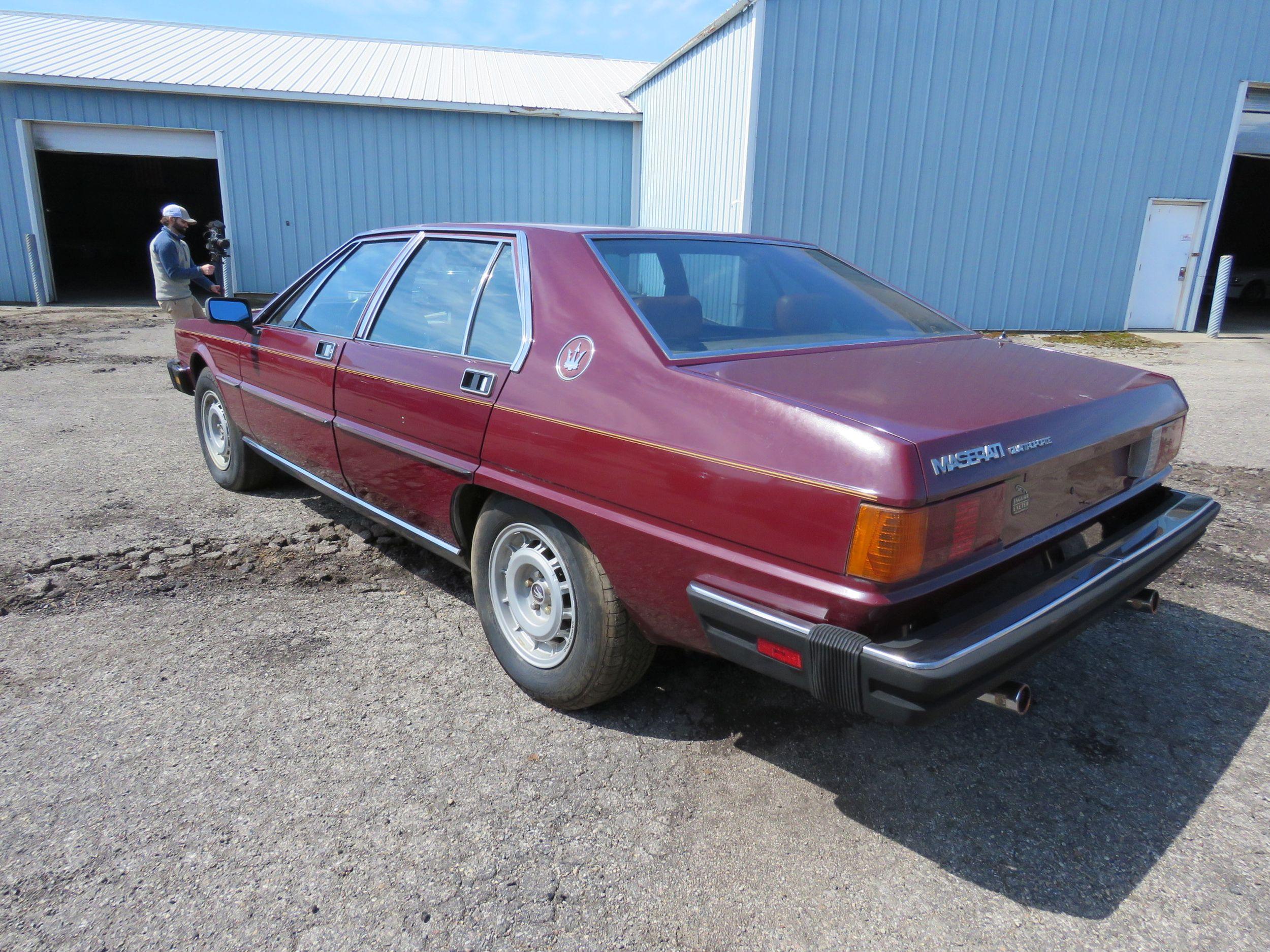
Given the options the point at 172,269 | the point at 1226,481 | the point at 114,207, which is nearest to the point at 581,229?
the point at 1226,481

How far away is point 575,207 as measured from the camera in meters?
15.6

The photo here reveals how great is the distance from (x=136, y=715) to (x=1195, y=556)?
14.8 ft

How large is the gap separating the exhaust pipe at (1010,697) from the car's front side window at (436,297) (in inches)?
77.8

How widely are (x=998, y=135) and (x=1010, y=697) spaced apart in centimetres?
1258

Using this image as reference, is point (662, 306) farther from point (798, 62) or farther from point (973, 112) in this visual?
point (973, 112)

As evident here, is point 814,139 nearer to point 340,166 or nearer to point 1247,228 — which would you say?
point 340,166

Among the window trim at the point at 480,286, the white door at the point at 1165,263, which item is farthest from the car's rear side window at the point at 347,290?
the white door at the point at 1165,263

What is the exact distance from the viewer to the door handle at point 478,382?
2611 millimetres

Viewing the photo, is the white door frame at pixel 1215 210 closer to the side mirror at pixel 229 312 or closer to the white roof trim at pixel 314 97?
the white roof trim at pixel 314 97

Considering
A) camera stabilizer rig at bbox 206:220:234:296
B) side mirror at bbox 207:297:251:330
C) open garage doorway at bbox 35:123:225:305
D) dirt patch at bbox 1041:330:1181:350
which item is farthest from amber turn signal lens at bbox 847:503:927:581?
open garage doorway at bbox 35:123:225:305

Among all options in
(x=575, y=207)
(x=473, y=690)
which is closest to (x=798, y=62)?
(x=575, y=207)

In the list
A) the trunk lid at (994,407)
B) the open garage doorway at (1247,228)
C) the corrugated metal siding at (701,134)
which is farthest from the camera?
the open garage doorway at (1247,228)

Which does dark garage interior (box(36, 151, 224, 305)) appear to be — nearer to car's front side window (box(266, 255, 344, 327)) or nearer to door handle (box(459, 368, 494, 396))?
car's front side window (box(266, 255, 344, 327))

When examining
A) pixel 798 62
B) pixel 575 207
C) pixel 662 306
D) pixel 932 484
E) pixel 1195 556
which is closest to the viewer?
pixel 932 484
